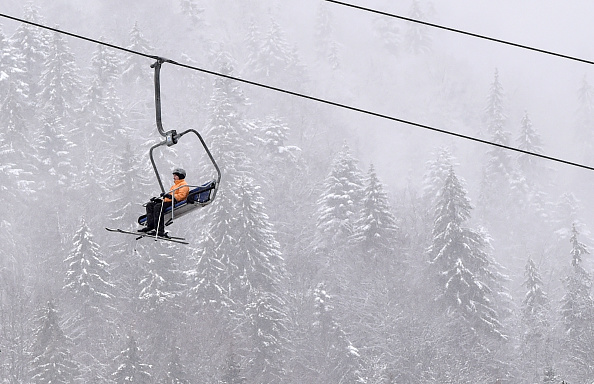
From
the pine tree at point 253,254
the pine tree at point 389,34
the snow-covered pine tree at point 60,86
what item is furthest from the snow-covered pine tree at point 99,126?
the pine tree at point 389,34

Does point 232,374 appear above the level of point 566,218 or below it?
below

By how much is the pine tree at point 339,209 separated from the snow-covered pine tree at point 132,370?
16498 millimetres

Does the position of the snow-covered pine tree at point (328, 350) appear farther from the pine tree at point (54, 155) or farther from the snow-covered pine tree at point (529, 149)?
the snow-covered pine tree at point (529, 149)

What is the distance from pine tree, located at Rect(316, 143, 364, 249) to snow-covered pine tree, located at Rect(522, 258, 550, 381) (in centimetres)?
1091

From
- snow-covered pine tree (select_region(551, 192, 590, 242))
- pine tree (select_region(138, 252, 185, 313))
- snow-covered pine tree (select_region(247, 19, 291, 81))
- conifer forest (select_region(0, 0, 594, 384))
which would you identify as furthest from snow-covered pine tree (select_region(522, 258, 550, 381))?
snow-covered pine tree (select_region(247, 19, 291, 81))

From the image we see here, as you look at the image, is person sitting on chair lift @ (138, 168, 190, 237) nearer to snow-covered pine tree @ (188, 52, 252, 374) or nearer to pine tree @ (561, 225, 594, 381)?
snow-covered pine tree @ (188, 52, 252, 374)

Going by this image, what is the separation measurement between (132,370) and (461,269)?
18872 millimetres

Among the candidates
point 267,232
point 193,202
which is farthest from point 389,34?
point 193,202

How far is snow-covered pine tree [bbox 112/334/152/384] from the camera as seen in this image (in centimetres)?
4544

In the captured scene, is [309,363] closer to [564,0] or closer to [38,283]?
[38,283]

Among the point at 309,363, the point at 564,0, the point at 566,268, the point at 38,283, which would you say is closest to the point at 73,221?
the point at 38,283

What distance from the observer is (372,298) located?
56.8 m

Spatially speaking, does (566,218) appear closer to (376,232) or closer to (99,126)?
(376,232)

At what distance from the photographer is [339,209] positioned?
194ft
